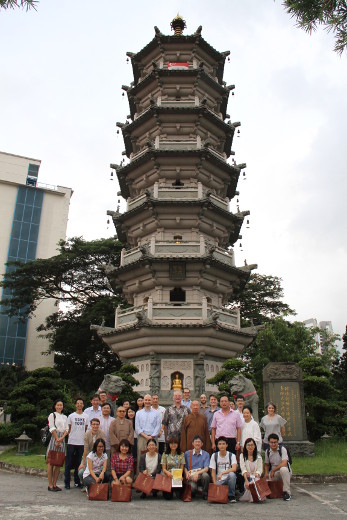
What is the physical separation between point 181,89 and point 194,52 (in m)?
2.41

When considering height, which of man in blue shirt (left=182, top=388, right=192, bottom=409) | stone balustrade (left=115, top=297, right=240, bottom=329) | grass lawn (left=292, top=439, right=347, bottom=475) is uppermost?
stone balustrade (left=115, top=297, right=240, bottom=329)

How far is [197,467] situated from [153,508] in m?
1.06

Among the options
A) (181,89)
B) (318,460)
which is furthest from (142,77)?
(318,460)

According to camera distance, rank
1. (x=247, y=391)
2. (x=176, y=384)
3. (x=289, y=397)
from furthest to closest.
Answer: (x=176, y=384) < (x=289, y=397) < (x=247, y=391)

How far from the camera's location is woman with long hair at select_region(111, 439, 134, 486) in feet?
21.8

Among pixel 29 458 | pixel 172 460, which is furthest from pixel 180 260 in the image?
pixel 172 460

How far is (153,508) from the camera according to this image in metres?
6.02

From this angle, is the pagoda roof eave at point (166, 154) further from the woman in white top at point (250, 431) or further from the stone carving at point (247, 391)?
the woman in white top at point (250, 431)

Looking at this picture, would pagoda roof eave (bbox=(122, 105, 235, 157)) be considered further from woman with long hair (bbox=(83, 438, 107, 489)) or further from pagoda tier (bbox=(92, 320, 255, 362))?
woman with long hair (bbox=(83, 438, 107, 489))

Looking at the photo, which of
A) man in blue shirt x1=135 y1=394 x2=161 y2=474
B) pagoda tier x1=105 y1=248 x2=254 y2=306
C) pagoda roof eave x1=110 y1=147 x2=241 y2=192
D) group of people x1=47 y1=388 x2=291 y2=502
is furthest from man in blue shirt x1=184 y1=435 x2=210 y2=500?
pagoda roof eave x1=110 y1=147 x2=241 y2=192

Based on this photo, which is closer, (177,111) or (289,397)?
(289,397)

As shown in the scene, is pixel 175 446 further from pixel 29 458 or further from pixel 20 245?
pixel 20 245

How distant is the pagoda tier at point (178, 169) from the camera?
19.8 m

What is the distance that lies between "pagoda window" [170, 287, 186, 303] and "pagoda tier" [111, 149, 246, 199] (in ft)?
15.0
